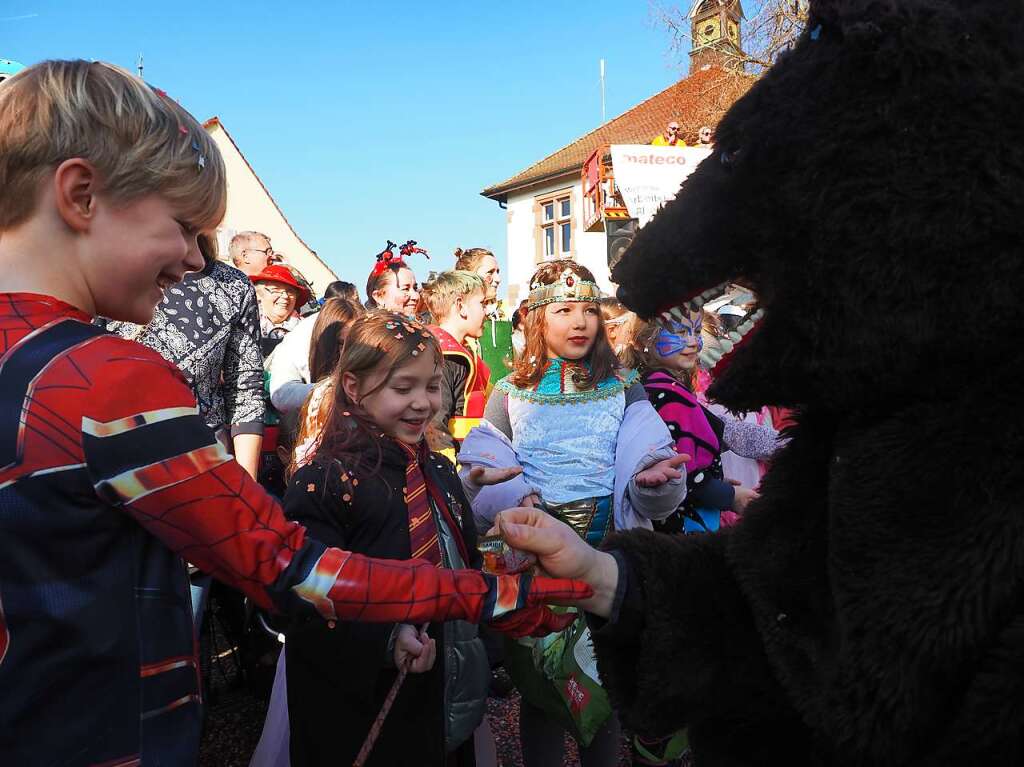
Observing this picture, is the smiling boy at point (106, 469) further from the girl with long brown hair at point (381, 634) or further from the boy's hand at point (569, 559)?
the girl with long brown hair at point (381, 634)

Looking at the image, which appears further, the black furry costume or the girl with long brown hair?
the girl with long brown hair

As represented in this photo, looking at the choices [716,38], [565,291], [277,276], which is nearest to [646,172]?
[277,276]

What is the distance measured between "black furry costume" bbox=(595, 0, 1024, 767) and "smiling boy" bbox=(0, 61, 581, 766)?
2.27 feet

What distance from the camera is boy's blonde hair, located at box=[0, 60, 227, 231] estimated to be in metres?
1.07

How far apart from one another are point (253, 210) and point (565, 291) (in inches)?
548

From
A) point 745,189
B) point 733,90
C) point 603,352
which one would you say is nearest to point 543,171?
point 733,90

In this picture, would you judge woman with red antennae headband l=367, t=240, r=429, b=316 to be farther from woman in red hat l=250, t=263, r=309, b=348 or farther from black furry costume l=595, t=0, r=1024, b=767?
black furry costume l=595, t=0, r=1024, b=767

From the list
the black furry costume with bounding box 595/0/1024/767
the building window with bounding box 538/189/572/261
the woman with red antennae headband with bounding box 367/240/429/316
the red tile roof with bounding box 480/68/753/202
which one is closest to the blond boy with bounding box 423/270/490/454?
the woman with red antennae headband with bounding box 367/240/429/316

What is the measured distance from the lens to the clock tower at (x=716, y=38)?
12781 mm

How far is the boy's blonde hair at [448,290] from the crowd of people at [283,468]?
0.06ft

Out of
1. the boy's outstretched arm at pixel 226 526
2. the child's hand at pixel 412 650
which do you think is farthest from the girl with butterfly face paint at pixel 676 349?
the boy's outstretched arm at pixel 226 526

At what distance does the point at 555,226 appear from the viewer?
23.2 metres

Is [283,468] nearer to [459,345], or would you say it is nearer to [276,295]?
[459,345]

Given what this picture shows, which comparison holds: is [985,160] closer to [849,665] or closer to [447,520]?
[849,665]
